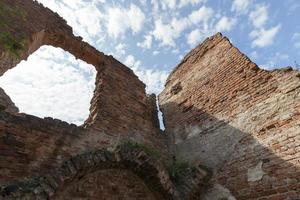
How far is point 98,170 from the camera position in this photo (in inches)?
195

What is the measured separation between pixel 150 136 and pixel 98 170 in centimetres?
196

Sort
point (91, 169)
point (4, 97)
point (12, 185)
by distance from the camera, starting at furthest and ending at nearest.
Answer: point (4, 97) < point (91, 169) < point (12, 185)

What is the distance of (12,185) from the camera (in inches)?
144

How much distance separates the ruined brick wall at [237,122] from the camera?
4797mm

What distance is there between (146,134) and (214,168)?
1.69 m

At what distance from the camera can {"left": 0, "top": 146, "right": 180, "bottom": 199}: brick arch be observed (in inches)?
149

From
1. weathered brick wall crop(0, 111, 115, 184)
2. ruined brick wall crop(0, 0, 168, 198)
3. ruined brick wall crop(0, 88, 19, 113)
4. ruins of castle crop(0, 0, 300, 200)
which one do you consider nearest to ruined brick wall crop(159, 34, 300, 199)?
ruins of castle crop(0, 0, 300, 200)

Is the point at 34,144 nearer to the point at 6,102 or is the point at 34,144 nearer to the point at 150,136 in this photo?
the point at 150,136

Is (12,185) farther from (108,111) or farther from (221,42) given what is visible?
(221,42)

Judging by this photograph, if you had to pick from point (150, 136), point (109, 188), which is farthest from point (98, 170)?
point (150, 136)

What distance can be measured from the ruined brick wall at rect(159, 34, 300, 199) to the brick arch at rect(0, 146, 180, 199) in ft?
3.49

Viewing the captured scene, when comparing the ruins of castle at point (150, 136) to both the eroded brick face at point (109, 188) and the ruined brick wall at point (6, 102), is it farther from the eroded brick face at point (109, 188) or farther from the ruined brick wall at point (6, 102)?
the ruined brick wall at point (6, 102)

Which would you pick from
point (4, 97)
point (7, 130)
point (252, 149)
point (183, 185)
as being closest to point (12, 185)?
point (7, 130)

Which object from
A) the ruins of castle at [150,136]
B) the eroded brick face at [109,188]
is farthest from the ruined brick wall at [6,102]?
the eroded brick face at [109,188]
